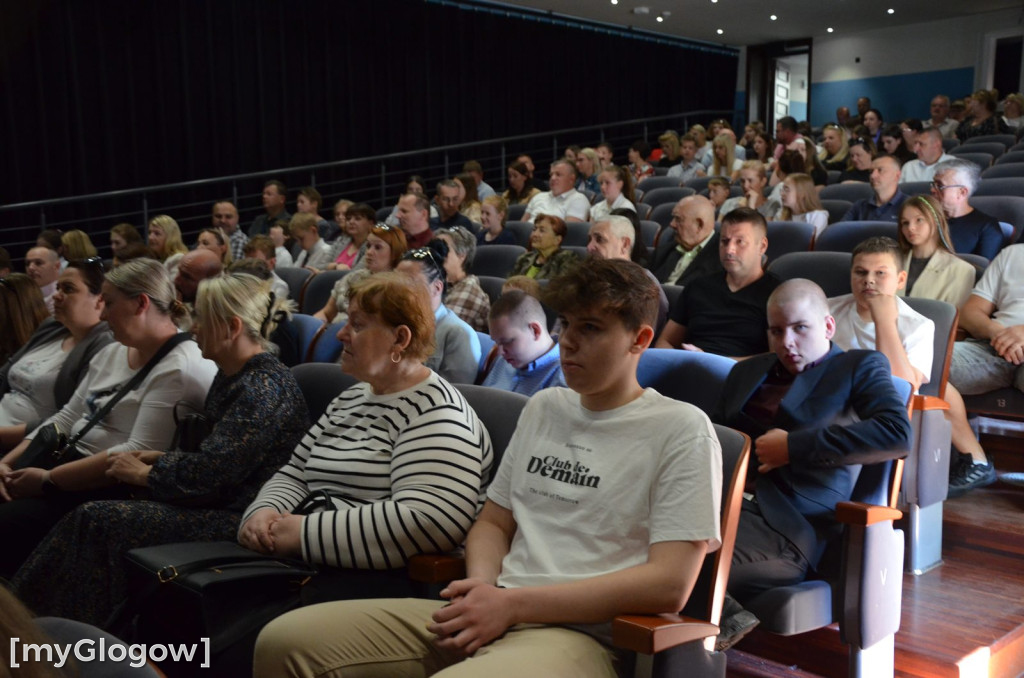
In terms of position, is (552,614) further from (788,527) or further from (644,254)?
(644,254)

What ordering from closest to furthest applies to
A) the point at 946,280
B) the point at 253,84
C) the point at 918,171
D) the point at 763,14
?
the point at 946,280 → the point at 918,171 → the point at 253,84 → the point at 763,14

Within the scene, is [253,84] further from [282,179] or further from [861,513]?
[861,513]

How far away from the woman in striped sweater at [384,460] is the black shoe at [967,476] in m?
2.00

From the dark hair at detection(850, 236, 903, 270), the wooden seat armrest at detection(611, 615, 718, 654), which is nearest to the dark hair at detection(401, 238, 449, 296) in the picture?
the dark hair at detection(850, 236, 903, 270)

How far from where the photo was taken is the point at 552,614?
1.48 metres

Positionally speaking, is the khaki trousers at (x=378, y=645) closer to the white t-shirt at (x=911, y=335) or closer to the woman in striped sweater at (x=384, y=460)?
the woman in striped sweater at (x=384, y=460)

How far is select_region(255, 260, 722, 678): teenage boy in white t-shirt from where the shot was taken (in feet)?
4.79

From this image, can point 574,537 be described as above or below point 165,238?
below

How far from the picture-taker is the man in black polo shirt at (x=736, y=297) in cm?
321

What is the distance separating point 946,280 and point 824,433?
1.79 m

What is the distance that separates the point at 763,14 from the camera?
12.5 meters

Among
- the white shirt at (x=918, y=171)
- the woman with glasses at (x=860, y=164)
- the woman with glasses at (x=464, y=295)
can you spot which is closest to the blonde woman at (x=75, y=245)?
the woman with glasses at (x=464, y=295)

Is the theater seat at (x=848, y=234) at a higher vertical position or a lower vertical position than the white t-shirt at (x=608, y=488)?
higher

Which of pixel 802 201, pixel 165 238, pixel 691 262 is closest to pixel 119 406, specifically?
pixel 691 262
